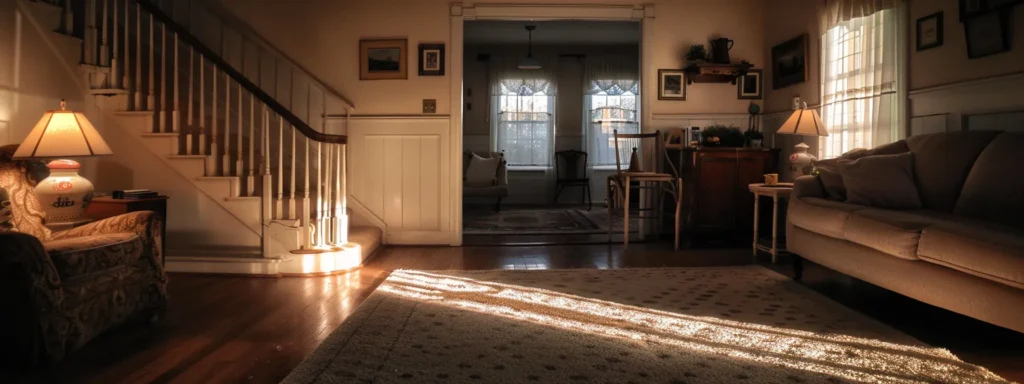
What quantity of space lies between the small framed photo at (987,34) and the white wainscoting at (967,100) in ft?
0.50

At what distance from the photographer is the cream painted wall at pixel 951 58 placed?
3240mm

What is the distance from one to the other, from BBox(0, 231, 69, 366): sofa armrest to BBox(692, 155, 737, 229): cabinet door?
14.6ft

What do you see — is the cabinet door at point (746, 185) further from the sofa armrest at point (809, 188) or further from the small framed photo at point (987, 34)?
the small framed photo at point (987, 34)

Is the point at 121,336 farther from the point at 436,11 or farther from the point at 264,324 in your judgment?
the point at 436,11

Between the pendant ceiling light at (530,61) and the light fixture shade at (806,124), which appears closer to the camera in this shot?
the light fixture shade at (806,124)

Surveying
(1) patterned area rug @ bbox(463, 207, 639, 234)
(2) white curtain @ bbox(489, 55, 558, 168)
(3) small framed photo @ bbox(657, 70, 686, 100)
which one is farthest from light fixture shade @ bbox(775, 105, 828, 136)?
(2) white curtain @ bbox(489, 55, 558, 168)

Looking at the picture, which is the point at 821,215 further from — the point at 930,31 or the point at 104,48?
the point at 104,48

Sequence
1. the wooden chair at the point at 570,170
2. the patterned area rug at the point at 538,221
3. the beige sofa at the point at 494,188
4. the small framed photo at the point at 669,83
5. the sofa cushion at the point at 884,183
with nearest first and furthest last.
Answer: the sofa cushion at the point at 884,183
the small framed photo at the point at 669,83
the patterned area rug at the point at 538,221
the beige sofa at the point at 494,188
the wooden chair at the point at 570,170

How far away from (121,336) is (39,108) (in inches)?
81.2

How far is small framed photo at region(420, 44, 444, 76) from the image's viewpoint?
18.3 feet

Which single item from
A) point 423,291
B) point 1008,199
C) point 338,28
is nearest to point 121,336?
point 423,291

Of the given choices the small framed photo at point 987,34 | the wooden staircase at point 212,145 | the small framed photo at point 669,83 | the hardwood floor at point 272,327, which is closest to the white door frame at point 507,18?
the small framed photo at point 669,83

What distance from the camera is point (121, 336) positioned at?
272 cm

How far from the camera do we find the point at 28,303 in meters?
2.21
